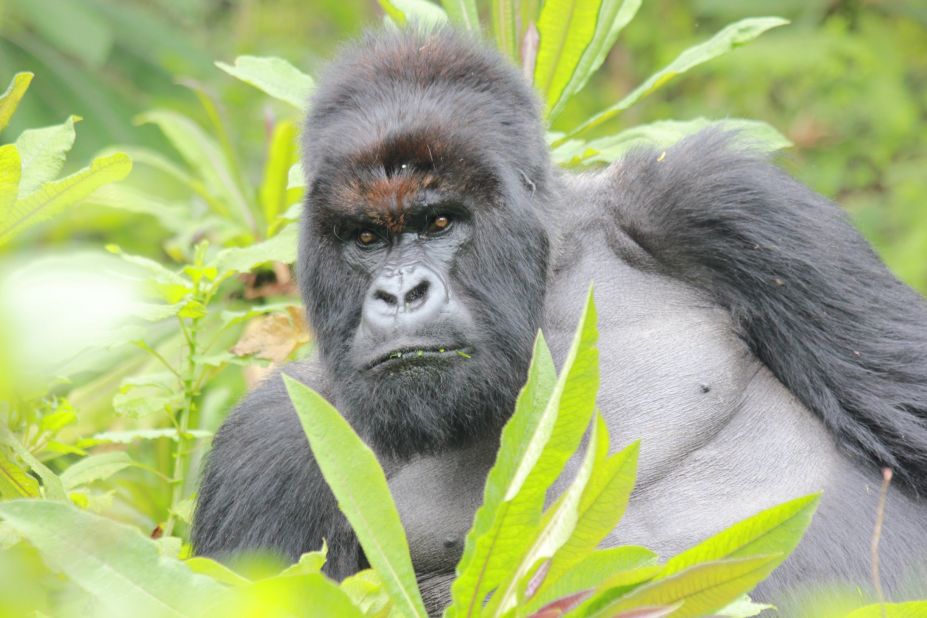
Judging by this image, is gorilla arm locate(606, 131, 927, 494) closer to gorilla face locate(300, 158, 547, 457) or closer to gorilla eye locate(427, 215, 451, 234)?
gorilla face locate(300, 158, 547, 457)

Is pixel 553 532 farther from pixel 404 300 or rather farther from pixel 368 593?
pixel 404 300

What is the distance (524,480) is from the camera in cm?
142

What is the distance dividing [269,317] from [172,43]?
3232mm

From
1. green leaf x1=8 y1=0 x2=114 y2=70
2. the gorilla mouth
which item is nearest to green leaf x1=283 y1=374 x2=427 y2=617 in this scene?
the gorilla mouth

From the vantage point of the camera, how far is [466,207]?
2729 mm

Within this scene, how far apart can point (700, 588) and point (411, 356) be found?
1.23m

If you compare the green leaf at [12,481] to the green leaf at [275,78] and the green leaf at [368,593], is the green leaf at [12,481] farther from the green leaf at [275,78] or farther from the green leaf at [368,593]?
the green leaf at [275,78]

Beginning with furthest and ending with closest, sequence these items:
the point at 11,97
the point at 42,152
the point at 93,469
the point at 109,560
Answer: the point at 93,469
the point at 42,152
the point at 11,97
the point at 109,560

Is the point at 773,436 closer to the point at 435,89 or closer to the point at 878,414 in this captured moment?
the point at 878,414

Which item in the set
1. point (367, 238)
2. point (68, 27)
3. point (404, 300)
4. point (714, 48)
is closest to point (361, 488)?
point (404, 300)

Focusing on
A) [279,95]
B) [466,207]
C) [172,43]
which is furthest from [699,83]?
[466,207]

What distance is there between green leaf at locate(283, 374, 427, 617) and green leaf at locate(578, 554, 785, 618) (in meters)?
0.26

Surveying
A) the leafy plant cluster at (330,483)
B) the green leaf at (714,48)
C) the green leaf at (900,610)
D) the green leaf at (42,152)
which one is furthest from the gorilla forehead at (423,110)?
the green leaf at (900,610)

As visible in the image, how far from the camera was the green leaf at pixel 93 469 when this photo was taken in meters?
2.46
